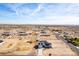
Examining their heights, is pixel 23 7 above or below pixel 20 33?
above

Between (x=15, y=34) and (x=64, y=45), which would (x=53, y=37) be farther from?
(x=15, y=34)

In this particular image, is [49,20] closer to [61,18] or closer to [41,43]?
[61,18]

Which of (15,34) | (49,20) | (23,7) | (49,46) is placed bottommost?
(49,46)

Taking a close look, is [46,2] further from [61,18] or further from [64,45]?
[64,45]

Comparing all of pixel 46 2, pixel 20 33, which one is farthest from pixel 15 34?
pixel 46 2

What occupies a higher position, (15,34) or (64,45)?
(15,34)

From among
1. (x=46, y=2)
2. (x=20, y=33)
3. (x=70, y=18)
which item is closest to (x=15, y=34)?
(x=20, y=33)

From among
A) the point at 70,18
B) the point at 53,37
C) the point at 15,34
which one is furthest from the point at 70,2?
the point at 15,34
